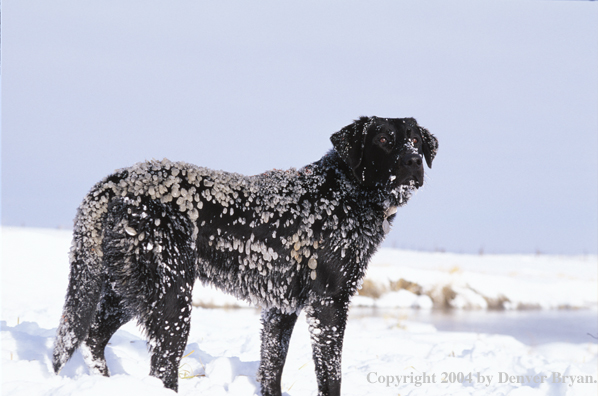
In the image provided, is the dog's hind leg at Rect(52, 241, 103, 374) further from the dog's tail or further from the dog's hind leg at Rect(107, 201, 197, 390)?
the dog's hind leg at Rect(107, 201, 197, 390)

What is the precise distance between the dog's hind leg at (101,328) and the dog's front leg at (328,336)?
5.47 feet

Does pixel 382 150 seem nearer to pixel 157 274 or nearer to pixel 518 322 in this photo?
pixel 157 274

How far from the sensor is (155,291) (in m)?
3.49

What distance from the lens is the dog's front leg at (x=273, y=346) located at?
14.5 feet

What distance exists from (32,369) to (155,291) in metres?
1.64

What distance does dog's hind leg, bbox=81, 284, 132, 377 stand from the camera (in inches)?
164

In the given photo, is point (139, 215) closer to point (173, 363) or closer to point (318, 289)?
point (173, 363)

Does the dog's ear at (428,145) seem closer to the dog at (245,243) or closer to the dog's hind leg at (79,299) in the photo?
the dog at (245,243)

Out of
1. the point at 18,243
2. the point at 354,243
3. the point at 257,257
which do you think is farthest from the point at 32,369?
the point at 18,243

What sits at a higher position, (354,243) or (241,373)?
(354,243)

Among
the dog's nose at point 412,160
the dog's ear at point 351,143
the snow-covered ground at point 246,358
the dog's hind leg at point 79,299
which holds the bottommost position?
the snow-covered ground at point 246,358

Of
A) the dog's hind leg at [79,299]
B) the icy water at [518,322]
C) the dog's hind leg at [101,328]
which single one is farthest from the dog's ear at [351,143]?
the icy water at [518,322]

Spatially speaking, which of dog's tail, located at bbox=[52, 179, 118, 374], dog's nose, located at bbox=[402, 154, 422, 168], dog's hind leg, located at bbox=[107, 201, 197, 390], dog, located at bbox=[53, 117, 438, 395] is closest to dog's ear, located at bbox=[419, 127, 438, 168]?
dog, located at bbox=[53, 117, 438, 395]

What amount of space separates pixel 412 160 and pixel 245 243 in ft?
5.07
